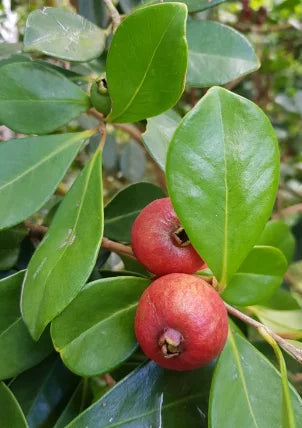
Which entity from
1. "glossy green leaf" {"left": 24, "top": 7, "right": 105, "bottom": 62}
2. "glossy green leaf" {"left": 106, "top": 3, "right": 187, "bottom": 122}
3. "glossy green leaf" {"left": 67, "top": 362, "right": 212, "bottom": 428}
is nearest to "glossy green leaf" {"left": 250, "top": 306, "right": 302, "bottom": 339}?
"glossy green leaf" {"left": 67, "top": 362, "right": 212, "bottom": 428}

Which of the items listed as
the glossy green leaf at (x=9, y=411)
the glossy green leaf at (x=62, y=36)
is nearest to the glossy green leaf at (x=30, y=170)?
the glossy green leaf at (x=62, y=36)

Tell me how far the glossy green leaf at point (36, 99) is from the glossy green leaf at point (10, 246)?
179 mm

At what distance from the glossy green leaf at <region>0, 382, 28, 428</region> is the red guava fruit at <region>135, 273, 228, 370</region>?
20 cm

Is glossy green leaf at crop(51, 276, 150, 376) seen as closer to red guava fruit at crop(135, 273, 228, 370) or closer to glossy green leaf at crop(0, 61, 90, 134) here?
red guava fruit at crop(135, 273, 228, 370)

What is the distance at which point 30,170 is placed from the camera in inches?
26.3

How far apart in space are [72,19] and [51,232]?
0.32 m

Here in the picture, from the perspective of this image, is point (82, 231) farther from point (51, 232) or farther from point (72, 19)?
point (72, 19)

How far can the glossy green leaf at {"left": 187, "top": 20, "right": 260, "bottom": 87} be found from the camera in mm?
769

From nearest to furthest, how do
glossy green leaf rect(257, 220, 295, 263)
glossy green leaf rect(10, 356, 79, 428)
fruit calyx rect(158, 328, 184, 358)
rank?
fruit calyx rect(158, 328, 184, 358) < glossy green leaf rect(10, 356, 79, 428) < glossy green leaf rect(257, 220, 295, 263)

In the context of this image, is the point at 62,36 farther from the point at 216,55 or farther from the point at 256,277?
the point at 256,277

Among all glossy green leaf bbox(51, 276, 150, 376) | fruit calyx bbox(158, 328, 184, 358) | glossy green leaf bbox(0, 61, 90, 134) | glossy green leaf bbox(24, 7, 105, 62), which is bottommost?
glossy green leaf bbox(51, 276, 150, 376)

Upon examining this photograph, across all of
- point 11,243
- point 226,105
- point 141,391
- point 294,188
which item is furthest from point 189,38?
point 294,188

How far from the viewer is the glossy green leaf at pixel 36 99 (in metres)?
0.68

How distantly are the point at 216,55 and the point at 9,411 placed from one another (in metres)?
0.58
